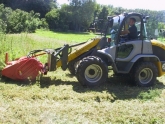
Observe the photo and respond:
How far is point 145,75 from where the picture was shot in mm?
7793

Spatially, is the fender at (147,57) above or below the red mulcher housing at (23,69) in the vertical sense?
above

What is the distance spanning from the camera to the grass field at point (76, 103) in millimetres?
4855

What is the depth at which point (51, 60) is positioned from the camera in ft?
23.6

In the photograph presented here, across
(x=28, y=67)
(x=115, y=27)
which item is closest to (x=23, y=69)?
(x=28, y=67)

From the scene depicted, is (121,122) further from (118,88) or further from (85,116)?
(118,88)

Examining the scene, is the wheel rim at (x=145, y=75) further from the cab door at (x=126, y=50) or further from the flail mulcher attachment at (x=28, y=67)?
the flail mulcher attachment at (x=28, y=67)

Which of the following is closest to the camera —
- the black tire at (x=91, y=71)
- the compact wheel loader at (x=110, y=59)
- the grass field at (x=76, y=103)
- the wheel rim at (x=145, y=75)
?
the grass field at (x=76, y=103)

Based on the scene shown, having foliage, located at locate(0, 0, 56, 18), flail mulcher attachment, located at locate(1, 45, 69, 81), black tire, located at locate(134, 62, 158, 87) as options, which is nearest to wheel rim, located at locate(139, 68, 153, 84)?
black tire, located at locate(134, 62, 158, 87)

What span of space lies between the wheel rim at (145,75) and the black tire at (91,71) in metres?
1.23

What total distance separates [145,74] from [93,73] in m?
1.68

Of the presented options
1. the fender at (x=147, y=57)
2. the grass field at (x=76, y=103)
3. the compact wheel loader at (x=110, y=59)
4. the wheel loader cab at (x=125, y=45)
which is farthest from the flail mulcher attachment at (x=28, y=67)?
the fender at (x=147, y=57)

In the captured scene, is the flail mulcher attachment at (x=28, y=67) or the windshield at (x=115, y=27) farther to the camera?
the windshield at (x=115, y=27)

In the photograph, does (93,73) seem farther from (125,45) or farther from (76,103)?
(76,103)

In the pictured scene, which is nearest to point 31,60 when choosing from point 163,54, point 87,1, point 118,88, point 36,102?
point 36,102
